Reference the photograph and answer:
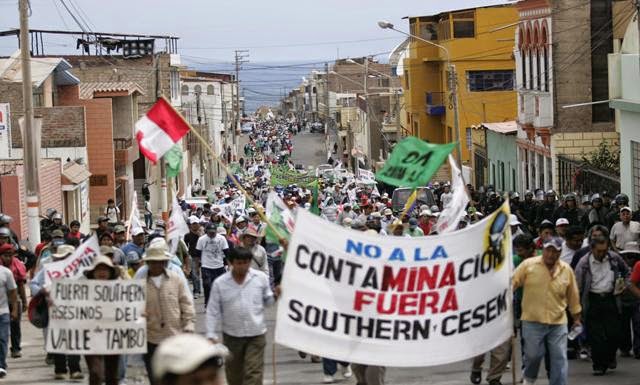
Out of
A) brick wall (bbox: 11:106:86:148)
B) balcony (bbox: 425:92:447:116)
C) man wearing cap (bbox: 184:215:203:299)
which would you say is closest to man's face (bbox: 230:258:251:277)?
man wearing cap (bbox: 184:215:203:299)

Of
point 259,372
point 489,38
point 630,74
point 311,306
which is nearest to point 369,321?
point 311,306

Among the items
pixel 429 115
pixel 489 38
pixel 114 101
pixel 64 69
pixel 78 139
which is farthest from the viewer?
pixel 429 115

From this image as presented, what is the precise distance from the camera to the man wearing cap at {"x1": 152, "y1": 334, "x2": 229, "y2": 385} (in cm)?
485

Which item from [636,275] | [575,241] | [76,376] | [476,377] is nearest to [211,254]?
[76,376]

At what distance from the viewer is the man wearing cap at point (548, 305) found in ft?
40.3

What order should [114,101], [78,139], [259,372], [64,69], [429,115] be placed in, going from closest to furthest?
[259,372] → [78,139] → [64,69] → [114,101] → [429,115]

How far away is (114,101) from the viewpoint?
52750mm

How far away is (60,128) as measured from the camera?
4197 cm

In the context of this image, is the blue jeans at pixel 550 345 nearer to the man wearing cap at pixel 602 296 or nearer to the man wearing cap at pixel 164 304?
the man wearing cap at pixel 602 296

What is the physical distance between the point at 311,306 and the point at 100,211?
122 ft

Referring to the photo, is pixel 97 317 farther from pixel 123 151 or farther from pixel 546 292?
pixel 123 151

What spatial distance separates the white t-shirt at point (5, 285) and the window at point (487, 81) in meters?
50.2

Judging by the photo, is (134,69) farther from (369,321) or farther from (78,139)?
(369,321)

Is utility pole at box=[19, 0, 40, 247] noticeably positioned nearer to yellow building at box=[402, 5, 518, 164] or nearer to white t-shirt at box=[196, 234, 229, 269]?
white t-shirt at box=[196, 234, 229, 269]
